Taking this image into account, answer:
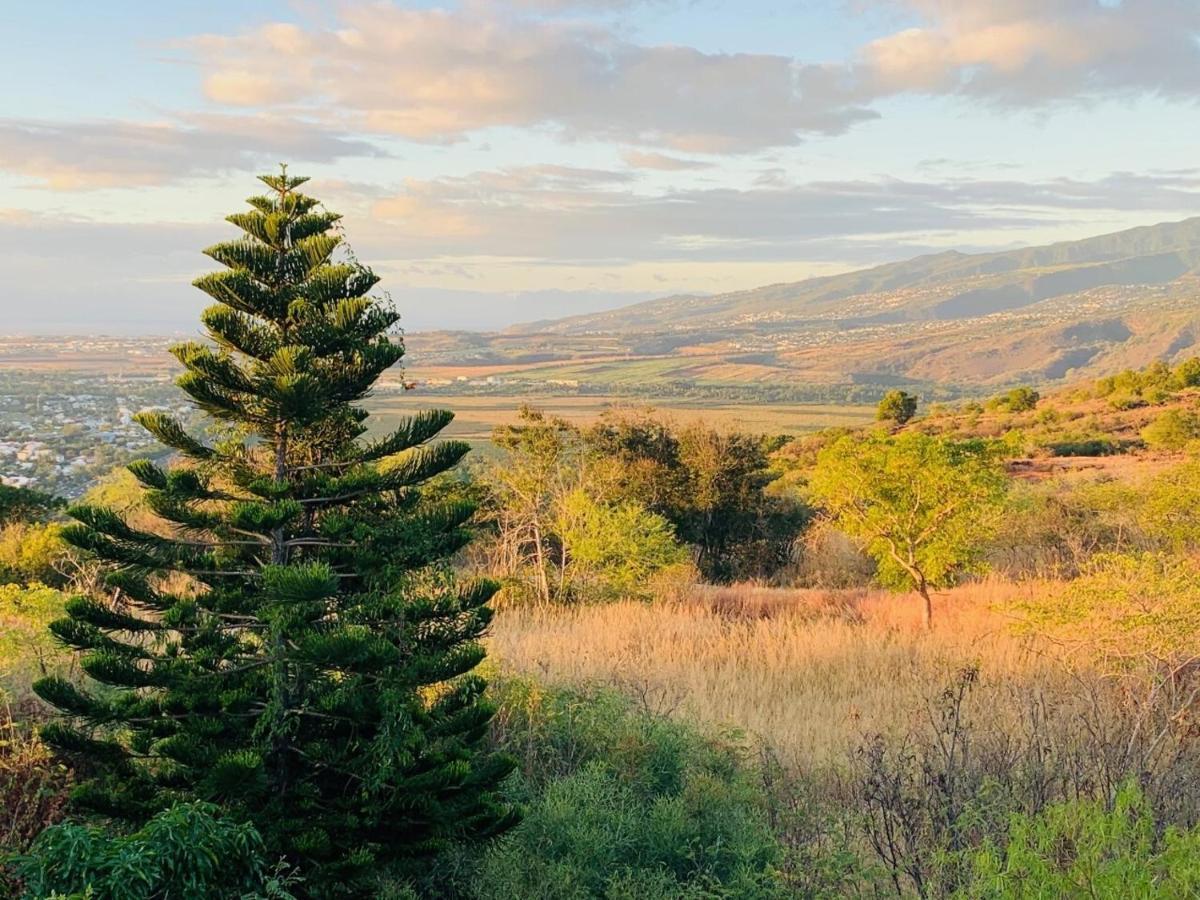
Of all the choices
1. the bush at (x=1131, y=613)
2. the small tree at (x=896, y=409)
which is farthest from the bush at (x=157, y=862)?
the small tree at (x=896, y=409)

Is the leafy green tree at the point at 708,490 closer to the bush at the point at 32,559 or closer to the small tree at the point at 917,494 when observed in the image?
the small tree at the point at 917,494

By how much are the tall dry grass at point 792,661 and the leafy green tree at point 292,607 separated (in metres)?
3.22

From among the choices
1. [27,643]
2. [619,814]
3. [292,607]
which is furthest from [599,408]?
[292,607]

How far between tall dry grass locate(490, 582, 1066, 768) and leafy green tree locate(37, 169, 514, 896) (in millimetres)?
3215

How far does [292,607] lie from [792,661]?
20.7ft

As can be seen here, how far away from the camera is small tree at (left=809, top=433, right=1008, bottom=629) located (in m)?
12.0

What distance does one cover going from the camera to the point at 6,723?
541 cm

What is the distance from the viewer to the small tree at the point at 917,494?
11969 millimetres

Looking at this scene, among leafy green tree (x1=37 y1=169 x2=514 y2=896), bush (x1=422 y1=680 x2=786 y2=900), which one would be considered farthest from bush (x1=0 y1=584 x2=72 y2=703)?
bush (x1=422 y1=680 x2=786 y2=900)

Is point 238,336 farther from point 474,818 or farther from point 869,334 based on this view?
point 869,334

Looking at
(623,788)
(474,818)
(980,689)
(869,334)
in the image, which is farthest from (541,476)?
(869,334)

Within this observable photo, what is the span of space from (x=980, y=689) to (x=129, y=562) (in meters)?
6.65

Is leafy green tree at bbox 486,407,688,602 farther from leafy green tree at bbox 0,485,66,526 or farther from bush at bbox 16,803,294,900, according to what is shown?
bush at bbox 16,803,294,900

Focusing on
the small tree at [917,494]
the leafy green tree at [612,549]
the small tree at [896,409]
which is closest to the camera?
the small tree at [917,494]
